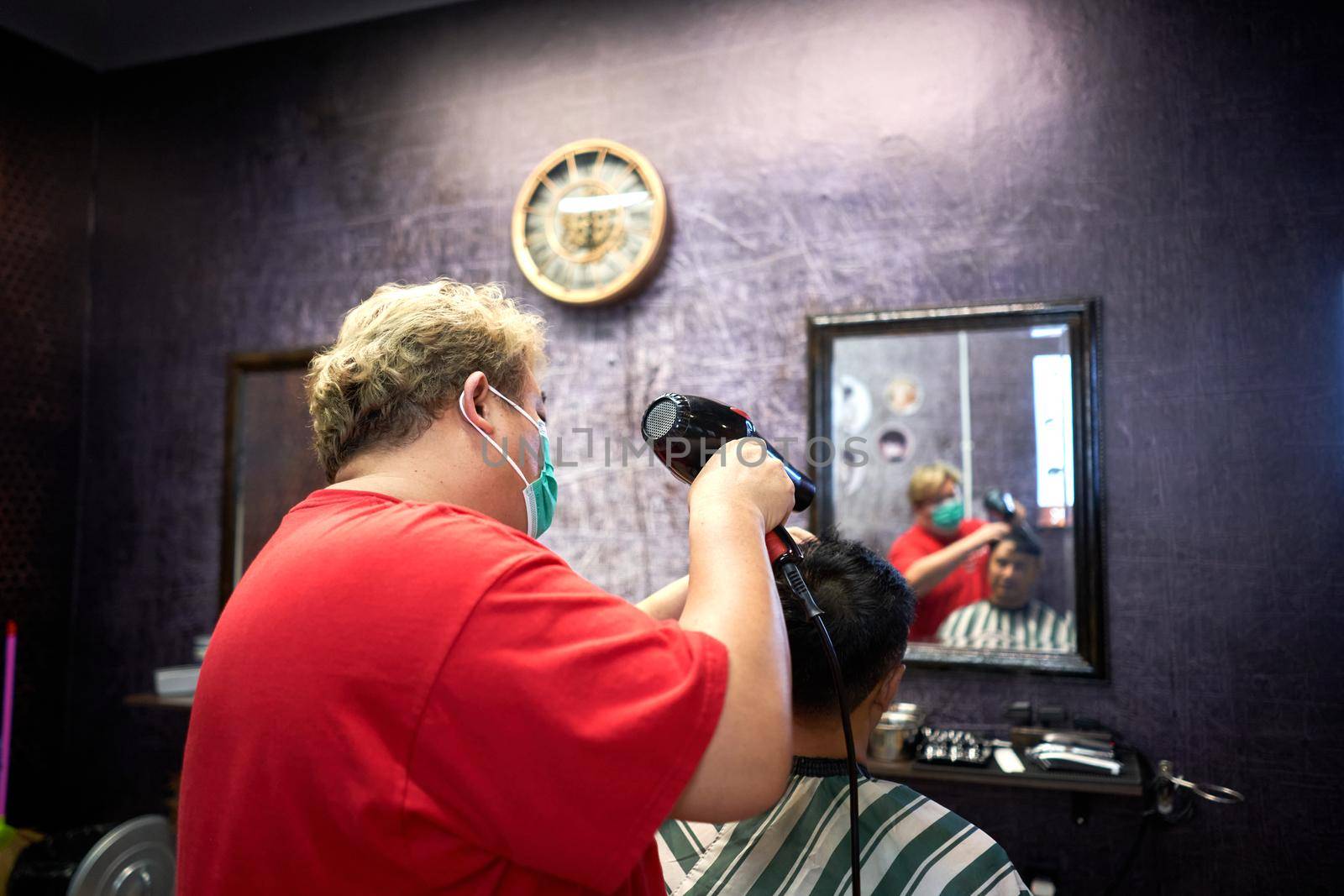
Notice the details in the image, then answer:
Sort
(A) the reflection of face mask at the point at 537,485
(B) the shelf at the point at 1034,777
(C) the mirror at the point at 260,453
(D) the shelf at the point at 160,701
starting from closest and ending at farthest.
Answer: (A) the reflection of face mask at the point at 537,485 → (B) the shelf at the point at 1034,777 → (D) the shelf at the point at 160,701 → (C) the mirror at the point at 260,453

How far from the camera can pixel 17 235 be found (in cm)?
295

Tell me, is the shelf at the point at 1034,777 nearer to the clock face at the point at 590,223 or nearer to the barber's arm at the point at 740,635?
the barber's arm at the point at 740,635

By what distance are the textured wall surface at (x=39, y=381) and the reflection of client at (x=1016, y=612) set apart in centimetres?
295

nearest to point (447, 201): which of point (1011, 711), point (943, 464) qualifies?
point (943, 464)

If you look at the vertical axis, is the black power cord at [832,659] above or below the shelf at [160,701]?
above

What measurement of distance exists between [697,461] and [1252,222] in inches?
66.6

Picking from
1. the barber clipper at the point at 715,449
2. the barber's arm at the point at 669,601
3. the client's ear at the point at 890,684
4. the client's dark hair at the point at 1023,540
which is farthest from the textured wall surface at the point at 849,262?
the barber clipper at the point at 715,449

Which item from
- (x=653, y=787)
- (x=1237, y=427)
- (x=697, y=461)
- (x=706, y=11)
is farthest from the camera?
(x=706, y=11)

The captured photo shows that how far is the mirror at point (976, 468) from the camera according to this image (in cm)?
212

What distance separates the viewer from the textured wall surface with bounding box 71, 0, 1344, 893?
79.1 inches

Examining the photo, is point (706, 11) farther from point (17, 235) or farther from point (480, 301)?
point (17, 235)

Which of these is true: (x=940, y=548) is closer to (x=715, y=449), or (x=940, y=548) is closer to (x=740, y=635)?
(x=715, y=449)

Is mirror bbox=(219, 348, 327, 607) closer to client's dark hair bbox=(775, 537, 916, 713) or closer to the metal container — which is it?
the metal container

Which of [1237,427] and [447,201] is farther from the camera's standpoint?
[447,201]
